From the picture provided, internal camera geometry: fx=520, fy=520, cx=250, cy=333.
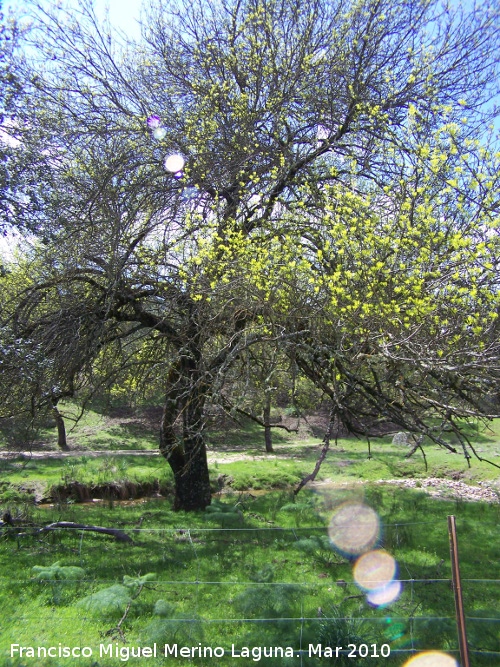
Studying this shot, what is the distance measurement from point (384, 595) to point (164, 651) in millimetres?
2958

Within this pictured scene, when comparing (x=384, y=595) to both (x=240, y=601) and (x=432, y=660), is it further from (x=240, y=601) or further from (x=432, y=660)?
(x=240, y=601)

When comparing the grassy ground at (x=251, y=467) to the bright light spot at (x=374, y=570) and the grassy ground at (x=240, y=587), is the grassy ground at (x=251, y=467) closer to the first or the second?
the grassy ground at (x=240, y=587)

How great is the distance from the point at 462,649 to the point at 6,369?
7619mm

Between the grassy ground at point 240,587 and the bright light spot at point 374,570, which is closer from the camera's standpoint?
the grassy ground at point 240,587

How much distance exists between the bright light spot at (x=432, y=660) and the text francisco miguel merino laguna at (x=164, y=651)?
31 cm

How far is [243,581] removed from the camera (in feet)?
24.8

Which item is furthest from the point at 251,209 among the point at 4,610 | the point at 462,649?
the point at 462,649

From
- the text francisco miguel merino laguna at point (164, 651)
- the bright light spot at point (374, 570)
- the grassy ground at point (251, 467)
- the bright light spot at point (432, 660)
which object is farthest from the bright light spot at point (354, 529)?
the text francisco miguel merino laguna at point (164, 651)

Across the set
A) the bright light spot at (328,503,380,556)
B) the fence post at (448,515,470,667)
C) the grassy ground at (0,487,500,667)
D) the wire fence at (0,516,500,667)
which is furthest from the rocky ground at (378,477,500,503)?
the fence post at (448,515,470,667)

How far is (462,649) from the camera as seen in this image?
3529 mm

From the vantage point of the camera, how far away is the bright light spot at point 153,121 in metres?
10.1

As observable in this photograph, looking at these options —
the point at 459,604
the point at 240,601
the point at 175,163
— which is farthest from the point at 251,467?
the point at 459,604

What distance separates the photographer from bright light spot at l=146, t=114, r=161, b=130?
10.1 metres

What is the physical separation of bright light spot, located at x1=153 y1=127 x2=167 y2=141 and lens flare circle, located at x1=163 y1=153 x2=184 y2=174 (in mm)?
389
